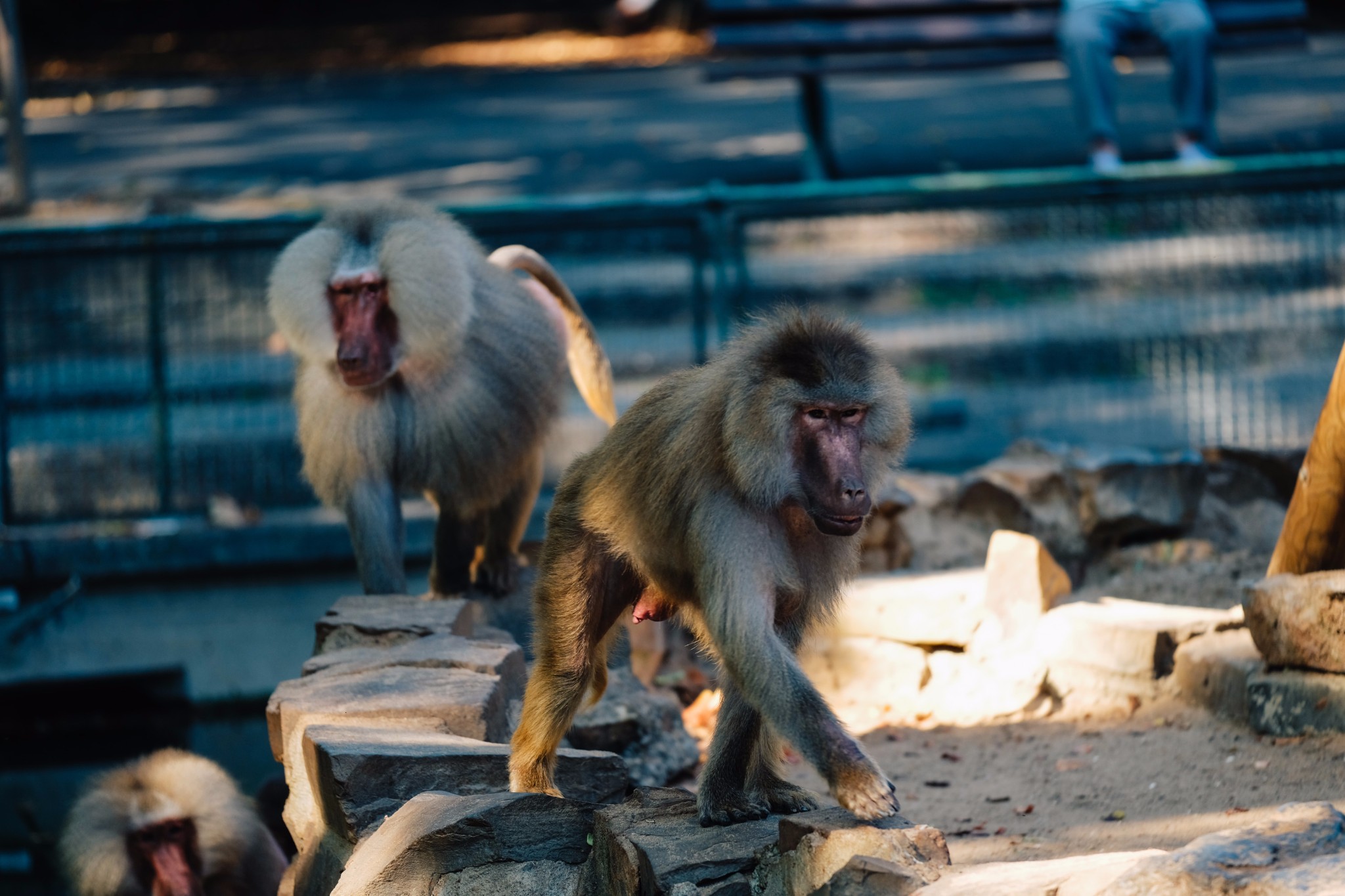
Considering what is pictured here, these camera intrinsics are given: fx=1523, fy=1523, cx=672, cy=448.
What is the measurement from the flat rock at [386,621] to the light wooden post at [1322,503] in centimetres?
237

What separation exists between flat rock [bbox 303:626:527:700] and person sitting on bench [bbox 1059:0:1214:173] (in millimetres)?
4489

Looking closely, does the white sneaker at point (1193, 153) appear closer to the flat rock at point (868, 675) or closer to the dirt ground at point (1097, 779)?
the flat rock at point (868, 675)

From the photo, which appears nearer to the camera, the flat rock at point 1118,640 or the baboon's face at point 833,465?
the baboon's face at point 833,465

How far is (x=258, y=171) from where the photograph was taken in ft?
33.9

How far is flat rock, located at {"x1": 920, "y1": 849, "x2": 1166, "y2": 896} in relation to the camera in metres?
2.42

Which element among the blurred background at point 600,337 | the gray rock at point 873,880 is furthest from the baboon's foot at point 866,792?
the blurred background at point 600,337

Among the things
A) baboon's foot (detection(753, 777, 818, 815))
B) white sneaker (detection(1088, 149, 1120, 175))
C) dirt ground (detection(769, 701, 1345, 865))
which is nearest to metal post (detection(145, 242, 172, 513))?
dirt ground (detection(769, 701, 1345, 865))

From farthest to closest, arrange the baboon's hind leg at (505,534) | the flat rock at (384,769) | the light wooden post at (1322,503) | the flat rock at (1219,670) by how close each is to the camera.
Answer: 1. the baboon's hind leg at (505,534)
2. the flat rock at (1219,670)
3. the light wooden post at (1322,503)
4. the flat rock at (384,769)

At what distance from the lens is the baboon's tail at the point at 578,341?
5418 millimetres

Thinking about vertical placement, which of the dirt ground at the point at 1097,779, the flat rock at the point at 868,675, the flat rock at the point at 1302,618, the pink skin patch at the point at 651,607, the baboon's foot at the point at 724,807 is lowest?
the flat rock at the point at 868,675

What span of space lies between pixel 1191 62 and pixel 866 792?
596 centimetres

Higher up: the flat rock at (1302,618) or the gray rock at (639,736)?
the flat rock at (1302,618)

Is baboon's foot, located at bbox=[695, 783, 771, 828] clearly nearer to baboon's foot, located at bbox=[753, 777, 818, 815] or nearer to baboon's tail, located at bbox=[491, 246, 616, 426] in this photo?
baboon's foot, located at bbox=[753, 777, 818, 815]

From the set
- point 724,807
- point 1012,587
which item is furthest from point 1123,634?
point 724,807
